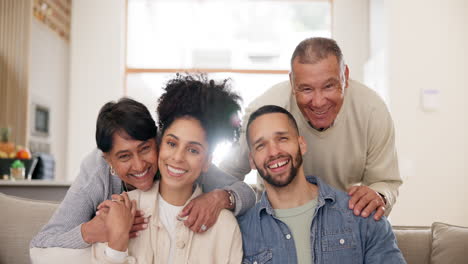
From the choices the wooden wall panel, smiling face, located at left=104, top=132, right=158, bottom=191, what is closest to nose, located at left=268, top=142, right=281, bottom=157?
smiling face, located at left=104, top=132, right=158, bottom=191

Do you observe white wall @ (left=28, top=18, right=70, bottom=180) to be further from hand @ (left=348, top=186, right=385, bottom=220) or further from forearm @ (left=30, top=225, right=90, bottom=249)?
hand @ (left=348, top=186, right=385, bottom=220)

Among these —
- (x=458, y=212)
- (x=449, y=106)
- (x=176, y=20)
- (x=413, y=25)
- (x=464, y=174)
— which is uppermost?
(x=176, y=20)

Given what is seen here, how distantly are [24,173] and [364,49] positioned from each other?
14.0 ft

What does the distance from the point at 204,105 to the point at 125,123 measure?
0.92ft

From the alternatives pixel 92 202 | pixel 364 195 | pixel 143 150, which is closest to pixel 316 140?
pixel 364 195

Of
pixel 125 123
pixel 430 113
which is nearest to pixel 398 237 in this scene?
pixel 125 123

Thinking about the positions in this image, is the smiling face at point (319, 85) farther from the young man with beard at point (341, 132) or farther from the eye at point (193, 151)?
the eye at point (193, 151)

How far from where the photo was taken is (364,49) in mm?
6289

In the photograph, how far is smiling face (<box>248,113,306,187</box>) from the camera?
5.80ft

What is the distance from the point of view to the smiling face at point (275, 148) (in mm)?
1769

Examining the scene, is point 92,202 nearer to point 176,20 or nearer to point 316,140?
point 316,140

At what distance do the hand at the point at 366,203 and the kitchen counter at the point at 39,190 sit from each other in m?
1.77

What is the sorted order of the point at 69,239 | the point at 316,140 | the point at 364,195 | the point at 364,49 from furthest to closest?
the point at 364,49 → the point at 316,140 → the point at 364,195 → the point at 69,239

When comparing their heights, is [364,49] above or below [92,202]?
above
